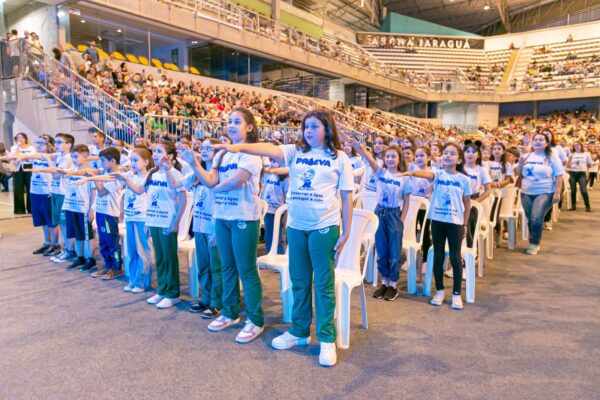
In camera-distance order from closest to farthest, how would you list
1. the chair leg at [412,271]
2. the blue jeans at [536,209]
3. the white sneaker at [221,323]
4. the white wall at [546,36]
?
the white sneaker at [221,323] < the chair leg at [412,271] < the blue jeans at [536,209] < the white wall at [546,36]

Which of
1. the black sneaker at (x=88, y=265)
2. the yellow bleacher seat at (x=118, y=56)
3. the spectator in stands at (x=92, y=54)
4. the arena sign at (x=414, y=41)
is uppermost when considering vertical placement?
the arena sign at (x=414, y=41)

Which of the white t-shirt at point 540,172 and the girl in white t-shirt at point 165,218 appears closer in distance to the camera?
the girl in white t-shirt at point 165,218

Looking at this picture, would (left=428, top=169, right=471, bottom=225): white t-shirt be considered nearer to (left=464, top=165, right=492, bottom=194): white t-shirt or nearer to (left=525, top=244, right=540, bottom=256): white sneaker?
(left=464, top=165, right=492, bottom=194): white t-shirt

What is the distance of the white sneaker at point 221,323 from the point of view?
11.7 feet

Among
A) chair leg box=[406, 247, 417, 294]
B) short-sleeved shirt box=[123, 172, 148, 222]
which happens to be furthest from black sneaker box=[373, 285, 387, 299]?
short-sleeved shirt box=[123, 172, 148, 222]

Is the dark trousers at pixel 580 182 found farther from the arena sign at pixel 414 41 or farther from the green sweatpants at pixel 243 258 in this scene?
the arena sign at pixel 414 41

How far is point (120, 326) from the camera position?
366cm

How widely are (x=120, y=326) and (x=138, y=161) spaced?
171cm

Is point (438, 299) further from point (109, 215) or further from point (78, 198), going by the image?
point (78, 198)

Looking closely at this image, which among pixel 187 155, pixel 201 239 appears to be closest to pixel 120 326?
pixel 201 239

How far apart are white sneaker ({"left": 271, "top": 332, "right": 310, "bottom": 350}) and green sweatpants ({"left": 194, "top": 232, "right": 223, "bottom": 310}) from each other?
0.83 m

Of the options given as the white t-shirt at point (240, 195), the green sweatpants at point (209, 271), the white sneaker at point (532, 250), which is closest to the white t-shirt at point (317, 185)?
the white t-shirt at point (240, 195)

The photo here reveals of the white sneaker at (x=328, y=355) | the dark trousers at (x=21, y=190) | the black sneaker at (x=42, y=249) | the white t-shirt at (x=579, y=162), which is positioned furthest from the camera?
the white t-shirt at (x=579, y=162)

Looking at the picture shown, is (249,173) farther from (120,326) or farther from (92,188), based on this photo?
(92,188)
